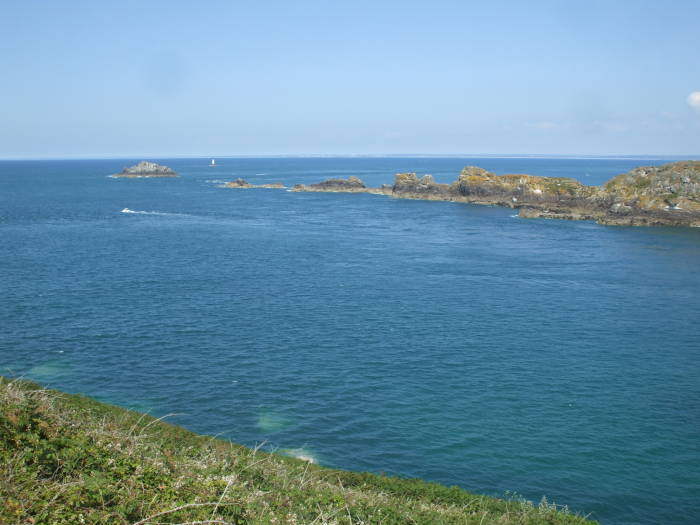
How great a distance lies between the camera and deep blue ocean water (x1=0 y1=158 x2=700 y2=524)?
108ft

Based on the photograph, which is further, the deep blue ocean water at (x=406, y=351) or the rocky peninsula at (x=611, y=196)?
the rocky peninsula at (x=611, y=196)

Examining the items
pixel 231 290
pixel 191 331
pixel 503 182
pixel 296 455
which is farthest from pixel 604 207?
pixel 296 455

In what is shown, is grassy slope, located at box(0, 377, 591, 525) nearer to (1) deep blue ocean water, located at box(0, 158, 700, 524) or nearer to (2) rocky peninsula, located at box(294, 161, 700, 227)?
(1) deep blue ocean water, located at box(0, 158, 700, 524)

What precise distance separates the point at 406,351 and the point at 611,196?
106735 millimetres

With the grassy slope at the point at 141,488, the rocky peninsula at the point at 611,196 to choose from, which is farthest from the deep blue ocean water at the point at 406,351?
the rocky peninsula at the point at 611,196

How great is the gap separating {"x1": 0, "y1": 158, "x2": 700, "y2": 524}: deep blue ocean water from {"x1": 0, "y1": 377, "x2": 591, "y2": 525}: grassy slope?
1033 centimetres

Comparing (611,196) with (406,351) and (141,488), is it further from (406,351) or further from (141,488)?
(141,488)

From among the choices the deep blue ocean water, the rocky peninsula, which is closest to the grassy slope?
the deep blue ocean water

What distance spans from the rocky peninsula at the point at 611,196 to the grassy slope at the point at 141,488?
119027mm

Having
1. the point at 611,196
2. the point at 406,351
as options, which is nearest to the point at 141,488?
the point at 406,351

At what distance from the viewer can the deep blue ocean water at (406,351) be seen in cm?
3297

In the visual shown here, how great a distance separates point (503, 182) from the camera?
168 metres

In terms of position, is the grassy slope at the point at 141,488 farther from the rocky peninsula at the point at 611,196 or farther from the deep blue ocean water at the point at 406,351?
the rocky peninsula at the point at 611,196

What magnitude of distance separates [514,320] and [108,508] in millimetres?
47767
